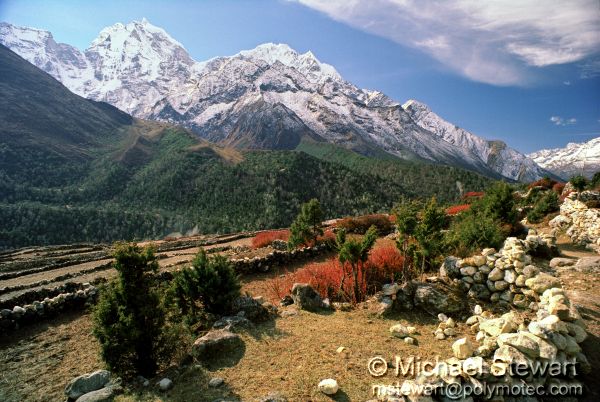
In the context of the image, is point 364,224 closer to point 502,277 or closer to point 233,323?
point 502,277

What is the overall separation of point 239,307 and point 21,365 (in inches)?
234

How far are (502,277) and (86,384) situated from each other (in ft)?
34.8

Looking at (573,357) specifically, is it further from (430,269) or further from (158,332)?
(158,332)

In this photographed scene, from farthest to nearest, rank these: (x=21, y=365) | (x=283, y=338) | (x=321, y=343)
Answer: (x=21, y=365), (x=283, y=338), (x=321, y=343)

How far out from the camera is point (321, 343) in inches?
296

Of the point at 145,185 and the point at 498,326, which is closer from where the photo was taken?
the point at 498,326

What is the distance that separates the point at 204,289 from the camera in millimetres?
9703

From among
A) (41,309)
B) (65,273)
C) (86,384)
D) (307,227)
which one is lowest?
(65,273)

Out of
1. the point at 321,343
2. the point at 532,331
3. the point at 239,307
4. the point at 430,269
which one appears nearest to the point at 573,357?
the point at 532,331

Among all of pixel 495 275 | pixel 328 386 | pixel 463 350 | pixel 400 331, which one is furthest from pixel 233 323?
pixel 495 275

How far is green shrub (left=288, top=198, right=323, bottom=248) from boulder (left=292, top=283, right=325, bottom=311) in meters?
10.9

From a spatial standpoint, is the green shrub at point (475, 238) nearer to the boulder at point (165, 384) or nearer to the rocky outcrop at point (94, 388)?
the boulder at point (165, 384)

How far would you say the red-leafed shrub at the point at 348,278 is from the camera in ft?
37.7

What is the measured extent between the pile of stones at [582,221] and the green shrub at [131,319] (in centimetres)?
1834
